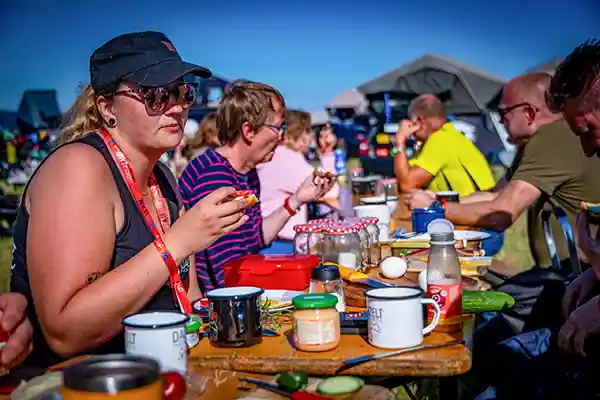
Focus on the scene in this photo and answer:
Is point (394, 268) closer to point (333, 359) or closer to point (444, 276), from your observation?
point (444, 276)

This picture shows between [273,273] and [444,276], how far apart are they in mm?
647

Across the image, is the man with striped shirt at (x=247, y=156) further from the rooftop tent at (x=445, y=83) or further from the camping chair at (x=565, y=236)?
the rooftop tent at (x=445, y=83)

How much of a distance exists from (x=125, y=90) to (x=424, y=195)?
9.93ft

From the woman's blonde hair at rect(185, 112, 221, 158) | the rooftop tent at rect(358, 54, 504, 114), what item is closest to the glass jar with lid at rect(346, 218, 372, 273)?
the woman's blonde hair at rect(185, 112, 221, 158)

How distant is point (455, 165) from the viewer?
257 inches

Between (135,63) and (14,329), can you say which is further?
(135,63)

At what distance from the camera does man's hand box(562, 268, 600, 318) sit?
2.84 metres

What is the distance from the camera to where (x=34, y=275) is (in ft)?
6.40

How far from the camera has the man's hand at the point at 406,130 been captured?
23.3 feet

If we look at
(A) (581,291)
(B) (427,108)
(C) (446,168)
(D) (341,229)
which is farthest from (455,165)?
(D) (341,229)

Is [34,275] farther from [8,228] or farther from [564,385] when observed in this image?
[8,228]

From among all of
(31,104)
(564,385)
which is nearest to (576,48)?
(564,385)

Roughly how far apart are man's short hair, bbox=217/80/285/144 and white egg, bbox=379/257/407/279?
152 centimetres

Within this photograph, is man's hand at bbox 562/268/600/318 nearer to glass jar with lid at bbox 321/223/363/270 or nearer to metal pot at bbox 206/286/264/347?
glass jar with lid at bbox 321/223/363/270
